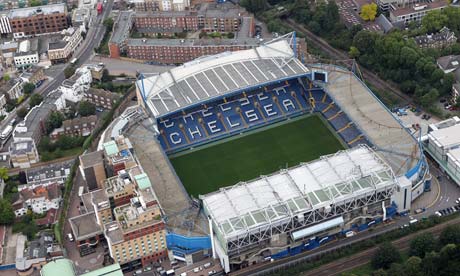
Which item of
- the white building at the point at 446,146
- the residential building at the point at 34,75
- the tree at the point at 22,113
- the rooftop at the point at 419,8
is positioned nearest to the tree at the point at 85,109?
the tree at the point at 22,113

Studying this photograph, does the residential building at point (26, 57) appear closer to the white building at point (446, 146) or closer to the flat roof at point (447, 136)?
the white building at point (446, 146)

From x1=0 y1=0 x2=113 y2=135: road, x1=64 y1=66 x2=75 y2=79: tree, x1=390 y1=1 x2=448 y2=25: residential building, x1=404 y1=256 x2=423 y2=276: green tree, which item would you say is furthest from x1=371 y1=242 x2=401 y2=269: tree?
x1=64 y1=66 x2=75 y2=79: tree

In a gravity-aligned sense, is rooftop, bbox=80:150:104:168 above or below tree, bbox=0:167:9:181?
below

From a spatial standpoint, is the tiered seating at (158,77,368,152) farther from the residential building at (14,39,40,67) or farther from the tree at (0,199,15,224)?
the residential building at (14,39,40,67)

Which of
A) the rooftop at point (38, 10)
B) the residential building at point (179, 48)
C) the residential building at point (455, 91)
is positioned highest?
the rooftop at point (38, 10)

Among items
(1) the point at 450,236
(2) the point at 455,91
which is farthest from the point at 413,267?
(2) the point at 455,91

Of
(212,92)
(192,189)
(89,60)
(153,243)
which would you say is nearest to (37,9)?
(89,60)

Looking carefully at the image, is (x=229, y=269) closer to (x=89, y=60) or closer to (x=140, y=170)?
(x=140, y=170)

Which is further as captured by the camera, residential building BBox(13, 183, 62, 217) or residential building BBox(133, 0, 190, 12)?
residential building BBox(133, 0, 190, 12)
